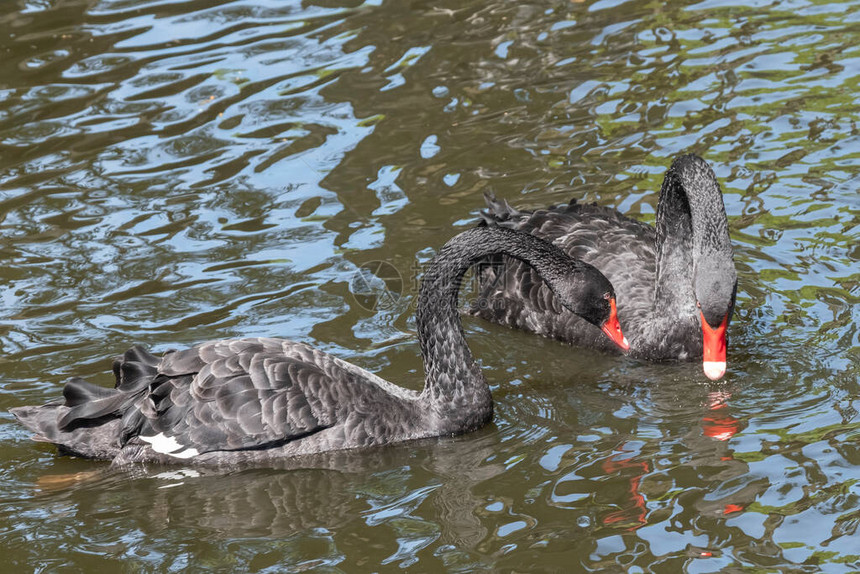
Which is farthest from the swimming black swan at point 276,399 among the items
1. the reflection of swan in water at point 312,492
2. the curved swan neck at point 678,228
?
the curved swan neck at point 678,228

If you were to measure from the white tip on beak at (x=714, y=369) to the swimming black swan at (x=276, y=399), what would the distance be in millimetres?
677

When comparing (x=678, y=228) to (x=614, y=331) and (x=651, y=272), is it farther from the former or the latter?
(x=614, y=331)

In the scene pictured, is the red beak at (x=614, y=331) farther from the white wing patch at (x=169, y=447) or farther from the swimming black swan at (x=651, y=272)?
the white wing patch at (x=169, y=447)

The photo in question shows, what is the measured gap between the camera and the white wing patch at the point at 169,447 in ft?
22.1

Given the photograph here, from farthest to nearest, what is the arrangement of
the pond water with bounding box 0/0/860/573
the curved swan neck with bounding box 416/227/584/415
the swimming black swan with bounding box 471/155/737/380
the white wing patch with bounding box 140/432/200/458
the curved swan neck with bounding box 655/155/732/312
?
1. the curved swan neck with bounding box 655/155/732/312
2. the curved swan neck with bounding box 416/227/584/415
3. the swimming black swan with bounding box 471/155/737/380
4. the white wing patch with bounding box 140/432/200/458
5. the pond water with bounding box 0/0/860/573

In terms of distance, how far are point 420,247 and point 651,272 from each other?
1.82 metres

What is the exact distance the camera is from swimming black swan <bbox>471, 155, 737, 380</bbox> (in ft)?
22.5

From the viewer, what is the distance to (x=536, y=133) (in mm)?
10586

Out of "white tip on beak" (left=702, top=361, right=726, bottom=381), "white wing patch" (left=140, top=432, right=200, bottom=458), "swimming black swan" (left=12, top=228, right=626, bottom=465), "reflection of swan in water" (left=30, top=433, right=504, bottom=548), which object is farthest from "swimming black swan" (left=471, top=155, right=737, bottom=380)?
"white wing patch" (left=140, top=432, right=200, bottom=458)

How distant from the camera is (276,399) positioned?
6.78m

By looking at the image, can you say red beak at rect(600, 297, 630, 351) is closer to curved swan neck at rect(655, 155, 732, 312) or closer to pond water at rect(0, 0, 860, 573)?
pond water at rect(0, 0, 860, 573)

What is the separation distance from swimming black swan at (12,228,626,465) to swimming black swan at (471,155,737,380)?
691 millimetres

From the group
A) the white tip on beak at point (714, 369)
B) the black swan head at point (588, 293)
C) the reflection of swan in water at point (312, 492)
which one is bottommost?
the reflection of swan in water at point (312, 492)

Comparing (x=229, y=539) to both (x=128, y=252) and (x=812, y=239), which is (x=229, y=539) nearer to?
(x=128, y=252)
